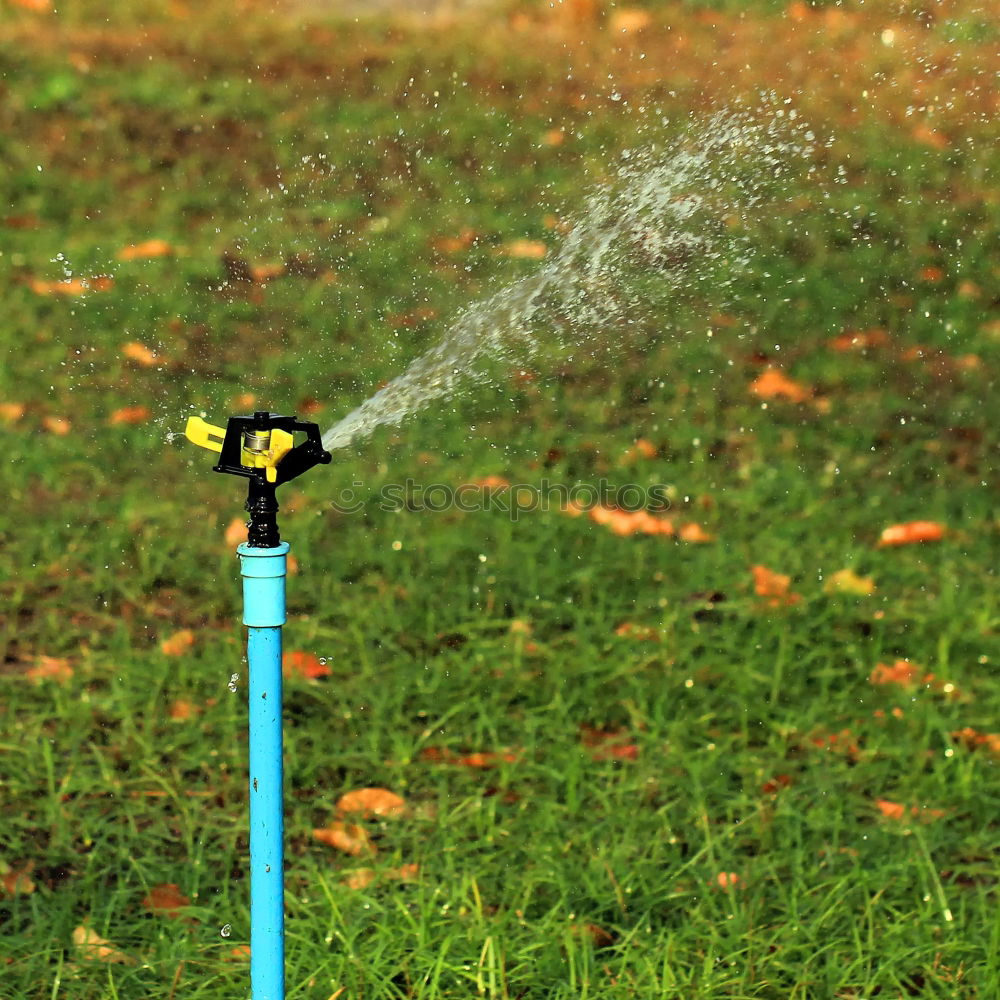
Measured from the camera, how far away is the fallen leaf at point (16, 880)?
2766 mm

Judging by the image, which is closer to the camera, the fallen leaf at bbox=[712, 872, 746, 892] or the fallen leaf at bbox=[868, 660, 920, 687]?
the fallen leaf at bbox=[712, 872, 746, 892]

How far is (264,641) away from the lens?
1.85 m

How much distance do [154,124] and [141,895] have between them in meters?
4.56

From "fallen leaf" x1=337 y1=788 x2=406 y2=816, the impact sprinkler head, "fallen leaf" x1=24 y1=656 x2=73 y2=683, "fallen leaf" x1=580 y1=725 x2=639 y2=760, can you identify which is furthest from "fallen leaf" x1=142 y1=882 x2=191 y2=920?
the impact sprinkler head

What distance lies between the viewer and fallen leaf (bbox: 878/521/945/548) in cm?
418

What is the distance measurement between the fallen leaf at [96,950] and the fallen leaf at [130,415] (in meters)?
2.41

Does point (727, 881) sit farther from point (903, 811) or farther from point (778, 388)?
point (778, 388)

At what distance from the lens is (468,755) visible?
3244mm

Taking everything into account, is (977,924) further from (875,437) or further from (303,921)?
(875,437)

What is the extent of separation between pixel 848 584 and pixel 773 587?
0.72 ft

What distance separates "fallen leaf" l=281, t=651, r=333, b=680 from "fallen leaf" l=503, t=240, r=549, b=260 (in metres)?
2.60

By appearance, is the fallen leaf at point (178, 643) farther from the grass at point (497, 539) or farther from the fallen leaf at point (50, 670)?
the fallen leaf at point (50, 670)

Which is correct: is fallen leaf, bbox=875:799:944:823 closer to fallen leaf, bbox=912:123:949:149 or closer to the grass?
the grass

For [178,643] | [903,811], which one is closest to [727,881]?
[903,811]
